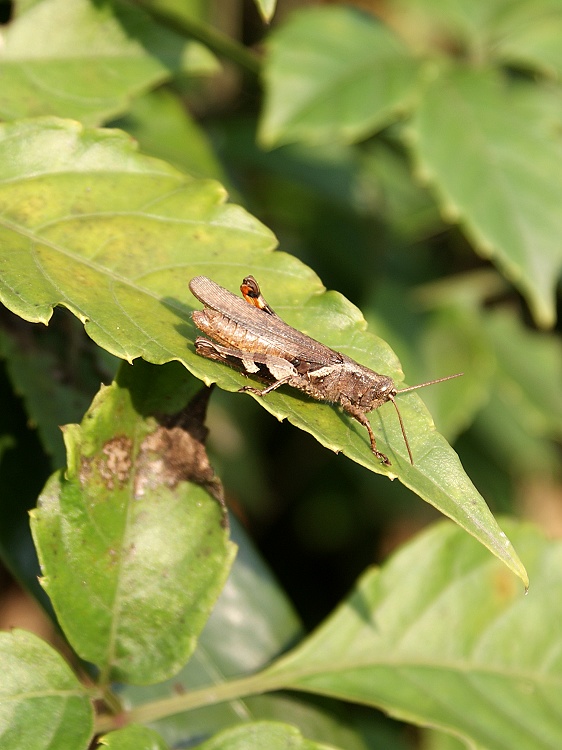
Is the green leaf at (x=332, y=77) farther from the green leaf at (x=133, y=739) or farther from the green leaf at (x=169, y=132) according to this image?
the green leaf at (x=133, y=739)

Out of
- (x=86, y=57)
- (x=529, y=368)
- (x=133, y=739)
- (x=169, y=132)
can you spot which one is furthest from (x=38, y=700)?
(x=529, y=368)

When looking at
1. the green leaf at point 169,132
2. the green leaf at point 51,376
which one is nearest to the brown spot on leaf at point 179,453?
the green leaf at point 51,376

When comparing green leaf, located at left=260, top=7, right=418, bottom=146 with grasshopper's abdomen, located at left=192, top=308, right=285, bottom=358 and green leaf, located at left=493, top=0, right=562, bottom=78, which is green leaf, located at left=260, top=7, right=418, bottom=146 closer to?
green leaf, located at left=493, top=0, right=562, bottom=78

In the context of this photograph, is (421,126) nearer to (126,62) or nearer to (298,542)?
(126,62)

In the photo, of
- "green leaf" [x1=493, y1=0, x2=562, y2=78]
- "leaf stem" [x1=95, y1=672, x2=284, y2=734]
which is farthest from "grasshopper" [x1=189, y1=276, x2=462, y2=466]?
"green leaf" [x1=493, y1=0, x2=562, y2=78]

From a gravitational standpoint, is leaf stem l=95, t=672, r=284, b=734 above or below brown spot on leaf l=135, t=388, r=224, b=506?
below

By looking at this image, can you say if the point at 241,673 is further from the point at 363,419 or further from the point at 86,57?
the point at 86,57

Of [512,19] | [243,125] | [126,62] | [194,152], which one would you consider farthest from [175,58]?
[512,19]
